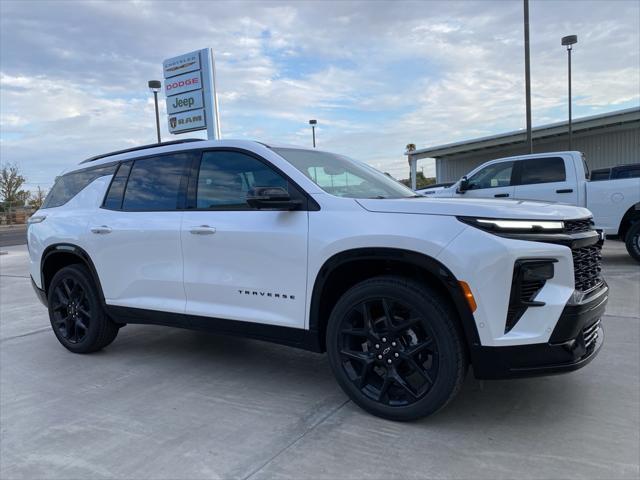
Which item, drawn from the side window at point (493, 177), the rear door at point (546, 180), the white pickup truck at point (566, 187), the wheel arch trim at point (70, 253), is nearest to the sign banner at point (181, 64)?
the white pickup truck at point (566, 187)

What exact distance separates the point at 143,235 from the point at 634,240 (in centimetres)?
793

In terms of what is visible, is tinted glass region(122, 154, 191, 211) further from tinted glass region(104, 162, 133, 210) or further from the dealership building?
the dealership building

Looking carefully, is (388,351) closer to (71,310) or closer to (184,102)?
(71,310)

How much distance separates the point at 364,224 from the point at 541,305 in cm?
108

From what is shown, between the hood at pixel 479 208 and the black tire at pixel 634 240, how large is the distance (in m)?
6.18

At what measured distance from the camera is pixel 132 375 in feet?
13.5

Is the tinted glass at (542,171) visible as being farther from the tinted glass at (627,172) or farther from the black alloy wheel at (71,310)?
the black alloy wheel at (71,310)

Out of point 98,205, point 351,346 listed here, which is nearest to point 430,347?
point 351,346

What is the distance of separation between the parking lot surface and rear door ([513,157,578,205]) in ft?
15.9

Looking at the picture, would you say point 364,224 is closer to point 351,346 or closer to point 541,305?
point 351,346

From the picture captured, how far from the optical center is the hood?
2.76 meters

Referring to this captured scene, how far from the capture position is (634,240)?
329 inches

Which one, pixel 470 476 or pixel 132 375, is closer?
pixel 470 476

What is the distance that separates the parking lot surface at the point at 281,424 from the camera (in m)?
2.59
